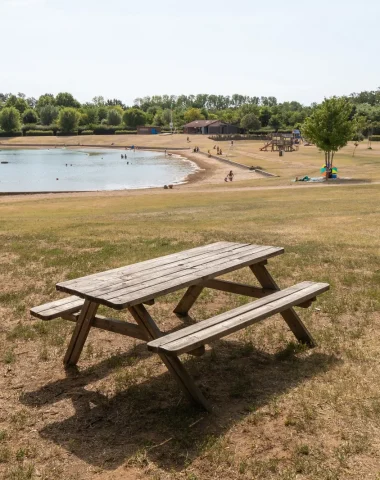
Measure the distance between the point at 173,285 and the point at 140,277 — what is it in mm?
445

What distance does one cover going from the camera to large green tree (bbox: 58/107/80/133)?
14712 cm

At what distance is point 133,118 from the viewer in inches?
6363

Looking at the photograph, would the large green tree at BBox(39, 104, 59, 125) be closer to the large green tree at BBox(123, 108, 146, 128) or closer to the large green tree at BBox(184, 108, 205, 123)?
the large green tree at BBox(123, 108, 146, 128)

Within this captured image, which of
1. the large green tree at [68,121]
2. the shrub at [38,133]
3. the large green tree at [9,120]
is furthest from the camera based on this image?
the shrub at [38,133]

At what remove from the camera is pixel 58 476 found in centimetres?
371

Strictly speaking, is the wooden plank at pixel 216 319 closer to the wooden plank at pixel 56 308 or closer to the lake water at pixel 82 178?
the wooden plank at pixel 56 308

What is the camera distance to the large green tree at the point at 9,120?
5817 inches

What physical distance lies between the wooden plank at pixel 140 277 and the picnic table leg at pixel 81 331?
0.27m

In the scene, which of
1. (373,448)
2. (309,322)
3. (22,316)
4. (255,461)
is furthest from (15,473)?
(309,322)

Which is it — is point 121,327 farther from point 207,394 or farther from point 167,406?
point 207,394

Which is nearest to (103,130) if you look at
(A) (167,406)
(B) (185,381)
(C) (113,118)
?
(C) (113,118)

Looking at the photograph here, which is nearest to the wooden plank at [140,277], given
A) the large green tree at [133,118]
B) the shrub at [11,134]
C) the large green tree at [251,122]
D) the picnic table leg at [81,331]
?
the picnic table leg at [81,331]

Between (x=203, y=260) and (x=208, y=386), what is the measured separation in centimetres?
145

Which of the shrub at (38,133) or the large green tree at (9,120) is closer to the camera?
the large green tree at (9,120)
